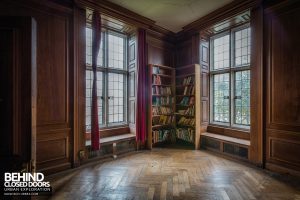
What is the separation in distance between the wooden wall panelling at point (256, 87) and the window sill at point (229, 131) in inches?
21.9

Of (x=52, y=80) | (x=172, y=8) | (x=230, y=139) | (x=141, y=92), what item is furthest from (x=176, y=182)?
(x=172, y=8)

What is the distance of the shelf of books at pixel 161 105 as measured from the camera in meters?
4.54

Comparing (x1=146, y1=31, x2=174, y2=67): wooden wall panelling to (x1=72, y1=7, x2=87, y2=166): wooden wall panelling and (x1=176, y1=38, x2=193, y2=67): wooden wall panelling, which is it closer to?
(x1=176, y1=38, x2=193, y2=67): wooden wall panelling

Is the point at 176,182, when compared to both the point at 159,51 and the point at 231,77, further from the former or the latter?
the point at 159,51

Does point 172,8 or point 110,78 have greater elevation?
point 172,8

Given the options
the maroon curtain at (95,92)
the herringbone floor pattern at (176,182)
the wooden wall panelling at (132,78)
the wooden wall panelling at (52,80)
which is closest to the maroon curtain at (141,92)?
the wooden wall panelling at (132,78)

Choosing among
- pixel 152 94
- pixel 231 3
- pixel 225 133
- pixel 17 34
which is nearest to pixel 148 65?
pixel 152 94

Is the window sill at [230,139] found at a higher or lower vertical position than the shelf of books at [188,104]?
lower

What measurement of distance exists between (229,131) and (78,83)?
12.1 feet

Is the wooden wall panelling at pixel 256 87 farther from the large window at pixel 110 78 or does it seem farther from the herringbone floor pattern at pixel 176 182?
the large window at pixel 110 78

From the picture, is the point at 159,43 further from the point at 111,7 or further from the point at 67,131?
the point at 67,131

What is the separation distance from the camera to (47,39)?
9.99ft

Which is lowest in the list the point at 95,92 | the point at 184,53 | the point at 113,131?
the point at 113,131

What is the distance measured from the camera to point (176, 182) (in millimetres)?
2729
